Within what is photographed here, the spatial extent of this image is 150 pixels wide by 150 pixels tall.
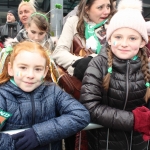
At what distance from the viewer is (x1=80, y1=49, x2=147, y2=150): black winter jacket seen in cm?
173

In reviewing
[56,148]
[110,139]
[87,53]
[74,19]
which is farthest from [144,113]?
[74,19]

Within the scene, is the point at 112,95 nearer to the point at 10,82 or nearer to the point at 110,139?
the point at 110,139

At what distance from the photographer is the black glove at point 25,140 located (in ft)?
4.91

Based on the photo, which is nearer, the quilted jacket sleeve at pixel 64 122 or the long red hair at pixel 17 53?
the quilted jacket sleeve at pixel 64 122

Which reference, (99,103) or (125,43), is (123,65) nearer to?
(125,43)

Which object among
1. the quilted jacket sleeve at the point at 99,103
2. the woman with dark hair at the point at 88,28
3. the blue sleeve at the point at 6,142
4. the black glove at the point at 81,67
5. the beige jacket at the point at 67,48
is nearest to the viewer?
the blue sleeve at the point at 6,142

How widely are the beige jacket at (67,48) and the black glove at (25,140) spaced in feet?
3.35

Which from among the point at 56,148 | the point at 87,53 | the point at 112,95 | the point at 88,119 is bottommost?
→ the point at 56,148

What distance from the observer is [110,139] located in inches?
77.4

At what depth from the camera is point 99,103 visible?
1829mm

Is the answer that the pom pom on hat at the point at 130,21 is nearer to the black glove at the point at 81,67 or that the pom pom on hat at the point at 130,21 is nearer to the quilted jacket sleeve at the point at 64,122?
the black glove at the point at 81,67

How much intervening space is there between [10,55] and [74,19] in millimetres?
1144

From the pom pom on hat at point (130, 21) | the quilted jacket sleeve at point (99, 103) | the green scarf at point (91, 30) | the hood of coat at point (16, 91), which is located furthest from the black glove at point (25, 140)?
the green scarf at point (91, 30)

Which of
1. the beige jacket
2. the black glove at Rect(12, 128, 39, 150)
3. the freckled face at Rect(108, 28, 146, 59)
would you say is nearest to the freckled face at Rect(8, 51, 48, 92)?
the black glove at Rect(12, 128, 39, 150)
